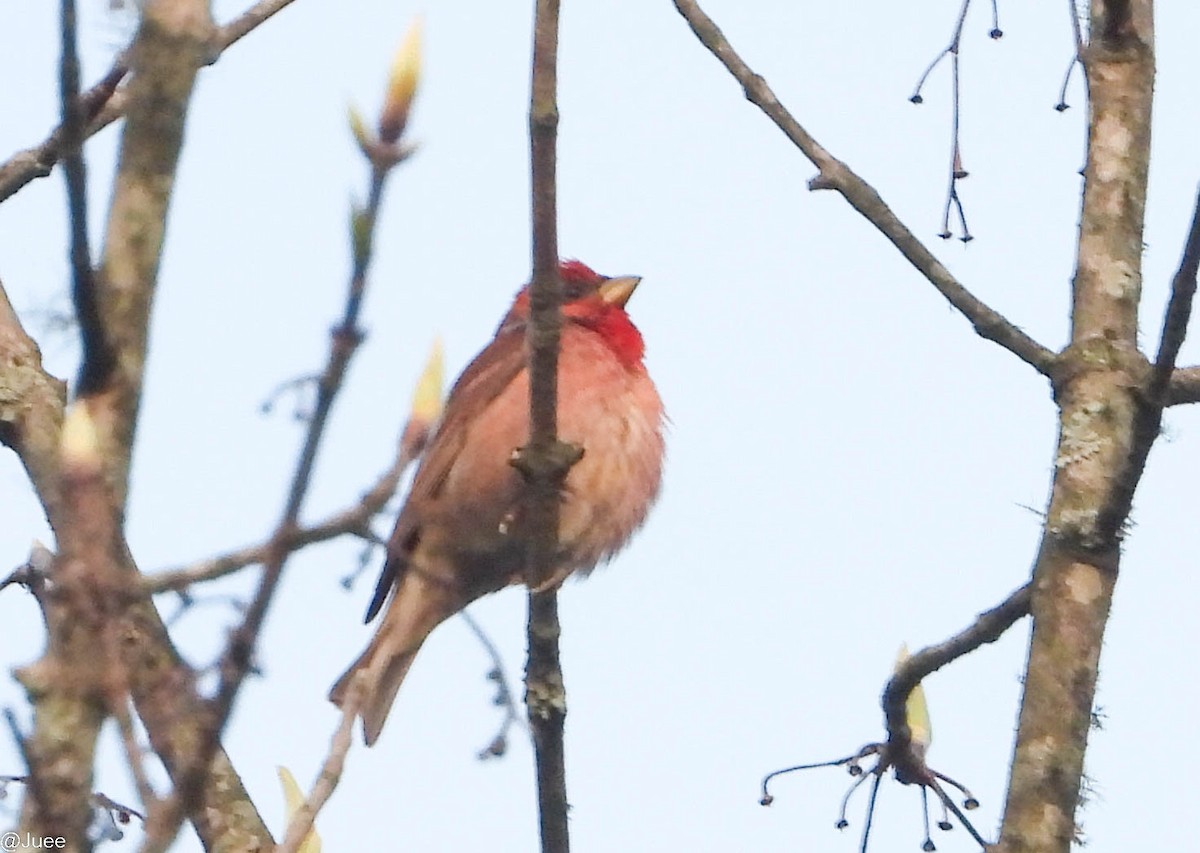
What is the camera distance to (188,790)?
6.29ft

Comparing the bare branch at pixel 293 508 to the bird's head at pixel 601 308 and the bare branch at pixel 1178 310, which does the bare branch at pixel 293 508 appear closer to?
the bare branch at pixel 1178 310

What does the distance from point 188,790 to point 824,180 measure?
3.16m

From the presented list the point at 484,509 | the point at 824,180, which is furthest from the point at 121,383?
the point at 484,509

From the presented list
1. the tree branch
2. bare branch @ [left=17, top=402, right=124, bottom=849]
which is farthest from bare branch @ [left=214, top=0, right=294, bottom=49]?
bare branch @ [left=17, top=402, right=124, bottom=849]

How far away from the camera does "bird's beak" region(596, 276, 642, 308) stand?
6.83 meters

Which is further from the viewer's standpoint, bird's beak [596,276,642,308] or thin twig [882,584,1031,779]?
bird's beak [596,276,642,308]

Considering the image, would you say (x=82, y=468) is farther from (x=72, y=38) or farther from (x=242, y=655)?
(x=72, y=38)

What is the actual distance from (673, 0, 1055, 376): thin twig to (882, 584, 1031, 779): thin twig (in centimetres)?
58

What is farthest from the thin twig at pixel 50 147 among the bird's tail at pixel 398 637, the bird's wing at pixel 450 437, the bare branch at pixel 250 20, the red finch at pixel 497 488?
the bird's tail at pixel 398 637

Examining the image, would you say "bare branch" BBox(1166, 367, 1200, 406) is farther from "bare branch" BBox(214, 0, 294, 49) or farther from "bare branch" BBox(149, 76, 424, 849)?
"bare branch" BBox(149, 76, 424, 849)

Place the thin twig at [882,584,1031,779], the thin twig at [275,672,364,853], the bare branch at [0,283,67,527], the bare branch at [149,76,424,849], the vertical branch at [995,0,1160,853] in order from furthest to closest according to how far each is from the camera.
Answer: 1. the thin twig at [882,584,1031,779]
2. the bare branch at [0,283,67,527]
3. the vertical branch at [995,0,1160,853]
4. the thin twig at [275,672,364,853]
5. the bare branch at [149,76,424,849]

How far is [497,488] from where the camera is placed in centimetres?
598

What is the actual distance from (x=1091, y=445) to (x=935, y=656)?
0.60 meters

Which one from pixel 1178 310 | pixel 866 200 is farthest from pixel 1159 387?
pixel 866 200
